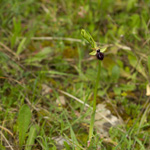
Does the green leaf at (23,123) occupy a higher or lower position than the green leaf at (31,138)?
higher

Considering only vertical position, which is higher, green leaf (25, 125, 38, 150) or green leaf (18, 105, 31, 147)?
green leaf (18, 105, 31, 147)

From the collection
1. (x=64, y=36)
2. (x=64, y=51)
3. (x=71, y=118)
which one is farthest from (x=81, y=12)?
(x=71, y=118)

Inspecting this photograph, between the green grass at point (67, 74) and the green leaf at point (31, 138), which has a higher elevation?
the green grass at point (67, 74)

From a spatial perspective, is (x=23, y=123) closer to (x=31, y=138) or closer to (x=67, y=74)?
(x=31, y=138)

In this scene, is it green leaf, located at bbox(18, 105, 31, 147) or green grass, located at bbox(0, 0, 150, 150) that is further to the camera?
green grass, located at bbox(0, 0, 150, 150)

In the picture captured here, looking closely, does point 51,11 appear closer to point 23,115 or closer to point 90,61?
point 90,61

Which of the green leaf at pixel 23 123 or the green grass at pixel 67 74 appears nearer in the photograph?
the green leaf at pixel 23 123

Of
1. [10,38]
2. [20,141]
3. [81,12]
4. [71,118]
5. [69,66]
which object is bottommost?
[20,141]

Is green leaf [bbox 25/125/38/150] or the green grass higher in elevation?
the green grass
